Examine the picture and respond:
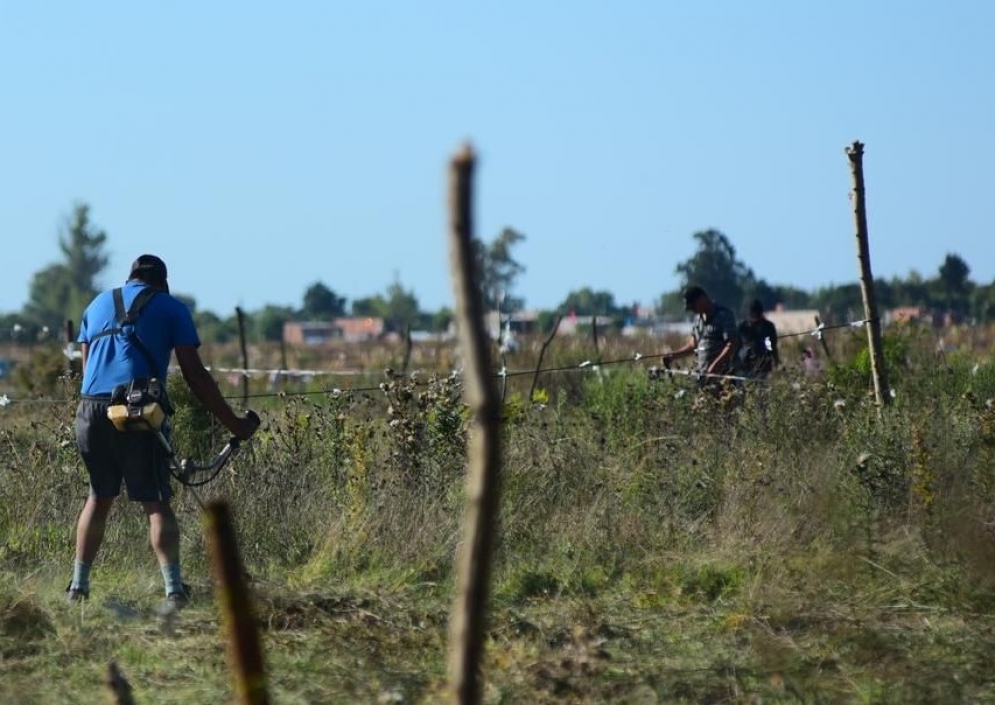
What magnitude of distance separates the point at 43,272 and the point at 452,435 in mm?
92206

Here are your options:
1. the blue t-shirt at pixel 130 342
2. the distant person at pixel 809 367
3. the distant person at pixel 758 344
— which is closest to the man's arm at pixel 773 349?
the distant person at pixel 758 344

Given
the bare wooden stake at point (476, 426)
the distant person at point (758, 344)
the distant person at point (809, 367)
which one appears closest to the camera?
the bare wooden stake at point (476, 426)

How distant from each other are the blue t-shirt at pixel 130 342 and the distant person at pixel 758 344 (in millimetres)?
7483

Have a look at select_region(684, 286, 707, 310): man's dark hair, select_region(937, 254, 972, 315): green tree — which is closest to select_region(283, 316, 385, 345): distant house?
select_region(937, 254, 972, 315): green tree

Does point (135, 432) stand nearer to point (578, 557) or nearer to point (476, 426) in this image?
point (578, 557)

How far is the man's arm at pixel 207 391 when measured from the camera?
806cm

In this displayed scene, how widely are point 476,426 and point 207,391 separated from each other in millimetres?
5823

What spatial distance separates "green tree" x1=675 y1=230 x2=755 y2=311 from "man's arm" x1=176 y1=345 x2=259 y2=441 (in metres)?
51.3

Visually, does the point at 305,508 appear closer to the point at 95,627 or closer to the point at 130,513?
the point at 130,513

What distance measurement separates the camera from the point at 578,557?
8.61 m

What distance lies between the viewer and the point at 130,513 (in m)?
9.52

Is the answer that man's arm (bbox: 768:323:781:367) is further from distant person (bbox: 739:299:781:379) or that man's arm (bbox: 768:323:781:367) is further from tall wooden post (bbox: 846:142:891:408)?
tall wooden post (bbox: 846:142:891:408)

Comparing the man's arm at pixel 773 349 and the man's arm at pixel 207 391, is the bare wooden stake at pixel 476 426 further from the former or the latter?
the man's arm at pixel 773 349

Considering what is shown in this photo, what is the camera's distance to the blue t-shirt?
26.1ft
